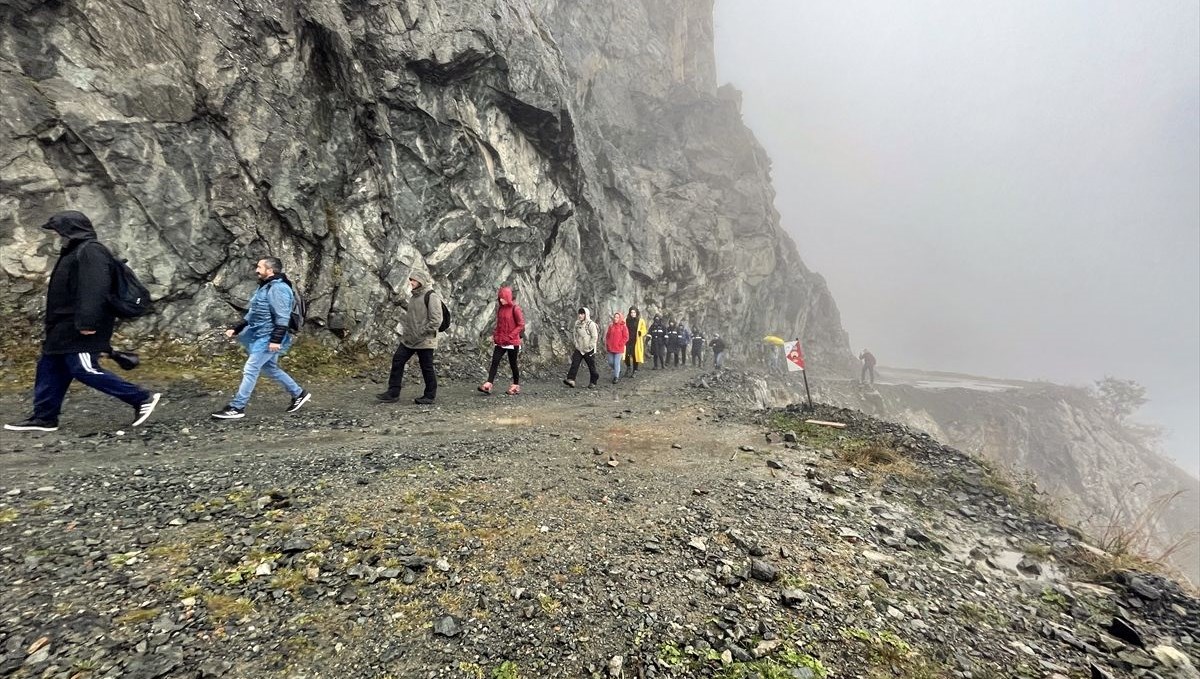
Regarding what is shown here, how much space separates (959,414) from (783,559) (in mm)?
48246

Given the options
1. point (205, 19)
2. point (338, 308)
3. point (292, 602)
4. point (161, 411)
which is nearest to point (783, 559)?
point (292, 602)

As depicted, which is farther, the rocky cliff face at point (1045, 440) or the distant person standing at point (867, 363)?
the distant person standing at point (867, 363)

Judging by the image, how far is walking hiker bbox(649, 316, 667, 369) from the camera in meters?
25.7

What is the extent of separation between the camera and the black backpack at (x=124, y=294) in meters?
6.22

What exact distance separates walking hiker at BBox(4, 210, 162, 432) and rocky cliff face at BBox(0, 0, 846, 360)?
503 centimetres

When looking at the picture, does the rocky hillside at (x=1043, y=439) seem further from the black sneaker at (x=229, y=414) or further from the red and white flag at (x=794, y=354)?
the black sneaker at (x=229, y=414)

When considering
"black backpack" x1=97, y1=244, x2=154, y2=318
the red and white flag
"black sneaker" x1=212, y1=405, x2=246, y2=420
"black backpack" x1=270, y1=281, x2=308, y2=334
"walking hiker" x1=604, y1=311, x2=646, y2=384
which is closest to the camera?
"black backpack" x1=97, y1=244, x2=154, y2=318

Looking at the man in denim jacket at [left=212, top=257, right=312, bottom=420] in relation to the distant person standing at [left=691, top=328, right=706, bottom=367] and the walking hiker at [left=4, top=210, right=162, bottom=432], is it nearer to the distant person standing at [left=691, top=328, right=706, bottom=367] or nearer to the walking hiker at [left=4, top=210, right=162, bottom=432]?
the walking hiker at [left=4, top=210, right=162, bottom=432]

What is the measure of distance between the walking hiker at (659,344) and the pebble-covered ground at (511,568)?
724 inches

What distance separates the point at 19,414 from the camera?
658 cm

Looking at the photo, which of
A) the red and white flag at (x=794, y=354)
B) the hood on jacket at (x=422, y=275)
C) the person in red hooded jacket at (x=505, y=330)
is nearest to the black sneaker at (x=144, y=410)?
the person in red hooded jacket at (x=505, y=330)

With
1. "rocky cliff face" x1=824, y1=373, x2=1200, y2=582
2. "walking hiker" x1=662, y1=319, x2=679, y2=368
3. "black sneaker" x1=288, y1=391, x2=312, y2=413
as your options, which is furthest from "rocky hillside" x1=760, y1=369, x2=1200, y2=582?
"black sneaker" x1=288, y1=391, x2=312, y2=413

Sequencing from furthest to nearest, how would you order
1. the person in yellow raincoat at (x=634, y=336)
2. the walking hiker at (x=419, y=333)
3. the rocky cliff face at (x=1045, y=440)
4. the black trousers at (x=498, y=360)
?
the rocky cliff face at (x=1045, y=440), the person in yellow raincoat at (x=634, y=336), the black trousers at (x=498, y=360), the walking hiker at (x=419, y=333)

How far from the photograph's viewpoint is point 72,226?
19.6 ft
